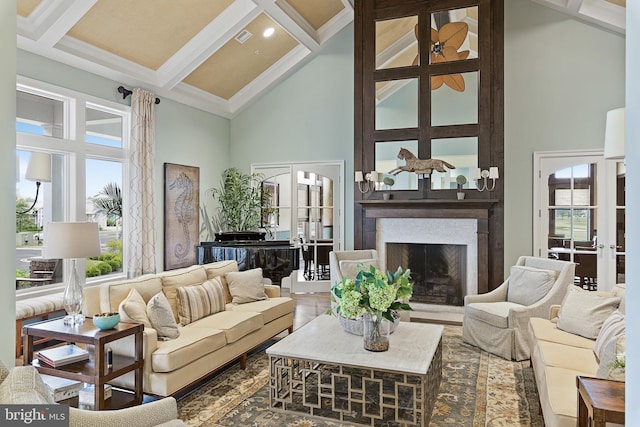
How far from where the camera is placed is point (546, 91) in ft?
20.2

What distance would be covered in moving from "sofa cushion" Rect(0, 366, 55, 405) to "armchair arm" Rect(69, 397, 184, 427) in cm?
12

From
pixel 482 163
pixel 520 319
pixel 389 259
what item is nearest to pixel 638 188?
pixel 520 319

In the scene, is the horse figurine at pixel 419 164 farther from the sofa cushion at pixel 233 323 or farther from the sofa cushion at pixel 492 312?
the sofa cushion at pixel 233 323

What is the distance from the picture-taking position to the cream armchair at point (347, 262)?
541 centimetres

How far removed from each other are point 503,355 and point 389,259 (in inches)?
102

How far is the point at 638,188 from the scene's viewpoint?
48.4 inches

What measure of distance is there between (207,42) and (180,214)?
2.55m

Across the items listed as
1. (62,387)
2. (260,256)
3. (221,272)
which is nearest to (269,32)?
(260,256)

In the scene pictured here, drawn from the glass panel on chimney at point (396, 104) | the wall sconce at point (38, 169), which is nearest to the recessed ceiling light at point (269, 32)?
the glass panel on chimney at point (396, 104)

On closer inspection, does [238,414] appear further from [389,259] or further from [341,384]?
[389,259]

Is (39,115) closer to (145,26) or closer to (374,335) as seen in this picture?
(145,26)

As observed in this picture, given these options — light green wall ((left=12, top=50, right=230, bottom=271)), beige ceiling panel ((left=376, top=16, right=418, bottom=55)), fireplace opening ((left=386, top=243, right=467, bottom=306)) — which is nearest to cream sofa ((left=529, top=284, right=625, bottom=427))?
fireplace opening ((left=386, top=243, right=467, bottom=306))

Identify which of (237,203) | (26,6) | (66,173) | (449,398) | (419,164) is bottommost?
(449,398)

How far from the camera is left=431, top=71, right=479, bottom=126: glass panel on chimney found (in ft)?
19.7
